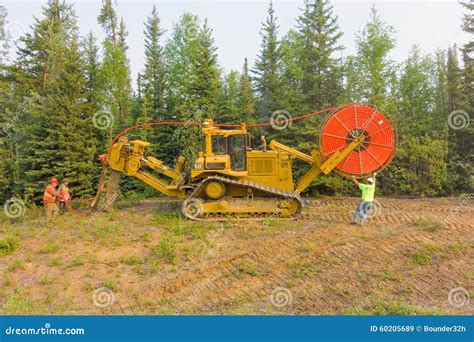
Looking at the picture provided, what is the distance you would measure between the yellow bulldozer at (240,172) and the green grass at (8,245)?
11.9 feet

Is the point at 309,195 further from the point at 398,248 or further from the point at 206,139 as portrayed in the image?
the point at 398,248

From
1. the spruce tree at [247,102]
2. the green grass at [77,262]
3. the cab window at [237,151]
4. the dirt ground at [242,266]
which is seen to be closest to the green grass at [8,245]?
the dirt ground at [242,266]

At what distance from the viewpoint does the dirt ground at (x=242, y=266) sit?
6.80m

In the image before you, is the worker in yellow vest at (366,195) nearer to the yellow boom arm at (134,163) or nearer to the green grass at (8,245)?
the yellow boom arm at (134,163)

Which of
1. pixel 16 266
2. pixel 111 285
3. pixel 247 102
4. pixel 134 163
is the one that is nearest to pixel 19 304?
pixel 111 285

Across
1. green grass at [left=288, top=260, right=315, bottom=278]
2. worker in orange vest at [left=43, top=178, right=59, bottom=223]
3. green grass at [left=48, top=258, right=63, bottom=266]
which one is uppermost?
worker in orange vest at [left=43, top=178, right=59, bottom=223]

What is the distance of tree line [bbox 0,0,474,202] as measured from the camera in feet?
59.4

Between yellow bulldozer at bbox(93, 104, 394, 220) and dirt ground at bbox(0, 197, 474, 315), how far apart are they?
0.52 m

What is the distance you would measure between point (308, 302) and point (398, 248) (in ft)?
11.4

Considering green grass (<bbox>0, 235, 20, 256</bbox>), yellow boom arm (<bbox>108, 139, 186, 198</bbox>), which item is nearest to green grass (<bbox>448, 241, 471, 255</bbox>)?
yellow boom arm (<bbox>108, 139, 186, 198</bbox>)

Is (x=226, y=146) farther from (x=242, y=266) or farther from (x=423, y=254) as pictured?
(x=423, y=254)

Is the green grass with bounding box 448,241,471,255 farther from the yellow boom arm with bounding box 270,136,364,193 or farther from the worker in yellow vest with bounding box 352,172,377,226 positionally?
the yellow boom arm with bounding box 270,136,364,193

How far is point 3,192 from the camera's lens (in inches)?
788

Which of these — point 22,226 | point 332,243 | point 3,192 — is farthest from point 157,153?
point 332,243
